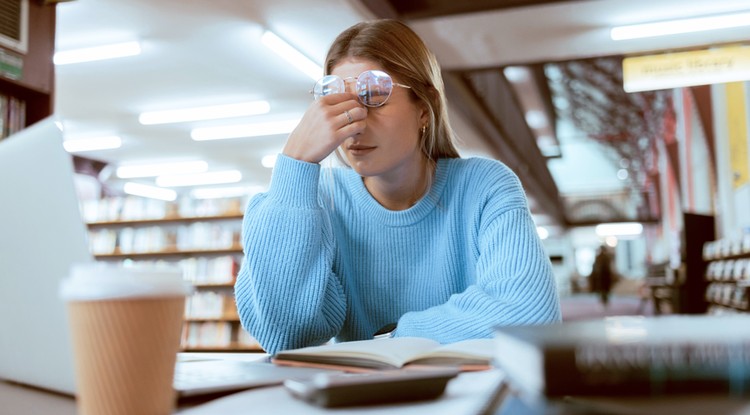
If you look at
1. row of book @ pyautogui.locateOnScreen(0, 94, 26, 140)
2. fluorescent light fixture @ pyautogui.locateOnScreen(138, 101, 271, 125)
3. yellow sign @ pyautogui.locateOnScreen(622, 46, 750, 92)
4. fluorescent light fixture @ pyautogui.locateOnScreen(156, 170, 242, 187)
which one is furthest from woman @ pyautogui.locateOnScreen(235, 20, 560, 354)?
fluorescent light fixture @ pyautogui.locateOnScreen(156, 170, 242, 187)

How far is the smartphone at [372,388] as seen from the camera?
0.59m

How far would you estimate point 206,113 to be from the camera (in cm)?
800

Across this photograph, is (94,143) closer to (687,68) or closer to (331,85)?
(687,68)

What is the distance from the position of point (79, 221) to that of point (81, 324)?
0.12 metres

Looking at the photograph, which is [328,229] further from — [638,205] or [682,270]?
[638,205]

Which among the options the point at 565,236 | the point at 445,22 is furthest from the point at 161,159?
the point at 565,236

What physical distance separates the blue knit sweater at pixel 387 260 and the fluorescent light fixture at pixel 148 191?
1210 centimetres

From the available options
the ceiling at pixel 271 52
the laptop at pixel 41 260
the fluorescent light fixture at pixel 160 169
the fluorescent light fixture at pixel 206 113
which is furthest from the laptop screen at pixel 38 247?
the fluorescent light fixture at pixel 160 169

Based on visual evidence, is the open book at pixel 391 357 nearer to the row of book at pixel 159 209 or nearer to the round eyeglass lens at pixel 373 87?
the round eyeglass lens at pixel 373 87

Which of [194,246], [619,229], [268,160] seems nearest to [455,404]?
[194,246]

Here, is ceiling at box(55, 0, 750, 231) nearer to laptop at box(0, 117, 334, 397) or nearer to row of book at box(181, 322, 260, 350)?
row of book at box(181, 322, 260, 350)

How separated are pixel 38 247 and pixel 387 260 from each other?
929 millimetres

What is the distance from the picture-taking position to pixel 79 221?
602mm

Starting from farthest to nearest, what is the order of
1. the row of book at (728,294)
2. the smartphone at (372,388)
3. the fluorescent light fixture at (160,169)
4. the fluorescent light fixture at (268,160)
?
the fluorescent light fixture at (160,169) → the fluorescent light fixture at (268,160) → the row of book at (728,294) → the smartphone at (372,388)
